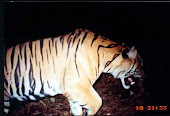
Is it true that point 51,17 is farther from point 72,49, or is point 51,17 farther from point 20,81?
point 20,81

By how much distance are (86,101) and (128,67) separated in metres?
0.68

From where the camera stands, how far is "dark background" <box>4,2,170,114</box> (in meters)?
2.62

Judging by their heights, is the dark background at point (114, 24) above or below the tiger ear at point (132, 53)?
above

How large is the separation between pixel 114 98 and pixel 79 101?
45 cm

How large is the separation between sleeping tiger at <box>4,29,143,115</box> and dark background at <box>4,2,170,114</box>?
0.38ft

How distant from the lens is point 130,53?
2645mm

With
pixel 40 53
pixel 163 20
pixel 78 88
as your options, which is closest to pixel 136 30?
pixel 163 20

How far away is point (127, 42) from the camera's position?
2656 mm

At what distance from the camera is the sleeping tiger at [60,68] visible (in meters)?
2.56
